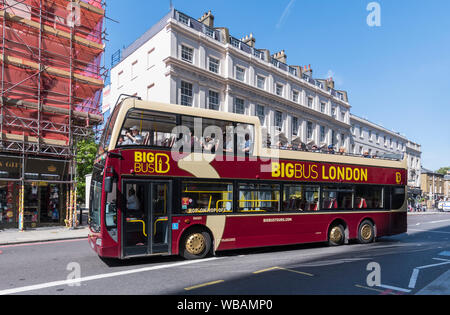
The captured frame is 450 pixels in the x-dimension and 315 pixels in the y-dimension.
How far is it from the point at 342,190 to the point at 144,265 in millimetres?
7188

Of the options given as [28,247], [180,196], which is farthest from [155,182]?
[28,247]

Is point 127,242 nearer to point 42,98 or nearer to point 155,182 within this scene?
point 155,182

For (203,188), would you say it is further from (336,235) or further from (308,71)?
(308,71)

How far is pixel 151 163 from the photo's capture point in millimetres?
8445

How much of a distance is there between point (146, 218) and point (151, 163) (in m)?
1.35

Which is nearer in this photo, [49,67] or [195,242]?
[195,242]

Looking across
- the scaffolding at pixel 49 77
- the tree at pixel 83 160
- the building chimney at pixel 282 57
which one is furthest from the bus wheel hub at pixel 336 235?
the building chimney at pixel 282 57

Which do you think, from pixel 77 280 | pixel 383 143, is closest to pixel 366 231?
pixel 77 280

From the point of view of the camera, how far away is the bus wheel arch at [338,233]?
11641 mm

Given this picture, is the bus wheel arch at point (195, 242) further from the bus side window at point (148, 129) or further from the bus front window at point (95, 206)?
Result: the bus side window at point (148, 129)

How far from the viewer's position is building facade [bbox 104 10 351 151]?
2416cm

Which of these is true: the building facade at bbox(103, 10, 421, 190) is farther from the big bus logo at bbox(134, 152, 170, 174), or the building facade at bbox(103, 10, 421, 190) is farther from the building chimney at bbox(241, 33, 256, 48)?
the big bus logo at bbox(134, 152, 170, 174)

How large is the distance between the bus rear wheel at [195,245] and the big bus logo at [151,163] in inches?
73.8

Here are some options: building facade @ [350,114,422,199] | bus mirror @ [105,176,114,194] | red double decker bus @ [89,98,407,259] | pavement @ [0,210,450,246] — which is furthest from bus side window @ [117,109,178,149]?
building facade @ [350,114,422,199]
